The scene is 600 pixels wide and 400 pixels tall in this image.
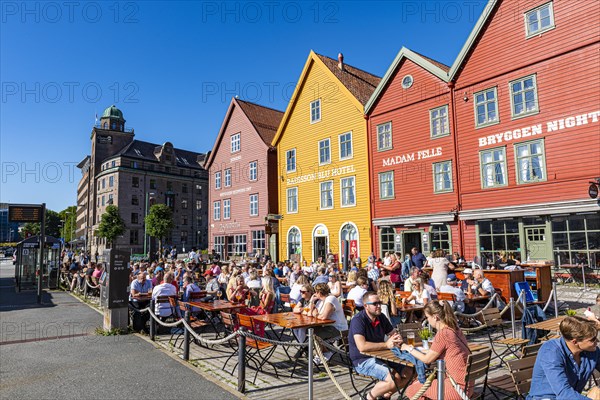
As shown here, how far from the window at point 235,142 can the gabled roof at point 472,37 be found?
61.7 ft

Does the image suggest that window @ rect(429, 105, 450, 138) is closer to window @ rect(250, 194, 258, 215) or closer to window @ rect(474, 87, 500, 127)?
window @ rect(474, 87, 500, 127)

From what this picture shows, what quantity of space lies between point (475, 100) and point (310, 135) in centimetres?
1133

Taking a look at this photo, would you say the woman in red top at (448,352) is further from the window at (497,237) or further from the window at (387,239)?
the window at (387,239)

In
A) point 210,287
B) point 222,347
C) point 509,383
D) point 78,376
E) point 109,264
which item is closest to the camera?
point 509,383

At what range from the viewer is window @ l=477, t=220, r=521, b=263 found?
1869cm

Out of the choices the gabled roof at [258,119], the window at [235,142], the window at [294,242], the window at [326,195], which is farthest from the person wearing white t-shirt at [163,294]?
the window at [235,142]

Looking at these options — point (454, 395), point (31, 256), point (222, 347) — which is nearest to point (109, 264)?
point (222, 347)

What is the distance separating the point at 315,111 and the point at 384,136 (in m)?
6.13

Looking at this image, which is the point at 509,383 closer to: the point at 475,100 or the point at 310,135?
the point at 475,100

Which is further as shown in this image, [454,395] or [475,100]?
[475,100]

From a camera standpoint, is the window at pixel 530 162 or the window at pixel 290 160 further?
the window at pixel 290 160

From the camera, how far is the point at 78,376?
24.7ft

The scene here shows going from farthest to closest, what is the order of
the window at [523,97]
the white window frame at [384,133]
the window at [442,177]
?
the white window frame at [384,133] → the window at [442,177] → the window at [523,97]

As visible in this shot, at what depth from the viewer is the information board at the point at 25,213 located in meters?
18.4
